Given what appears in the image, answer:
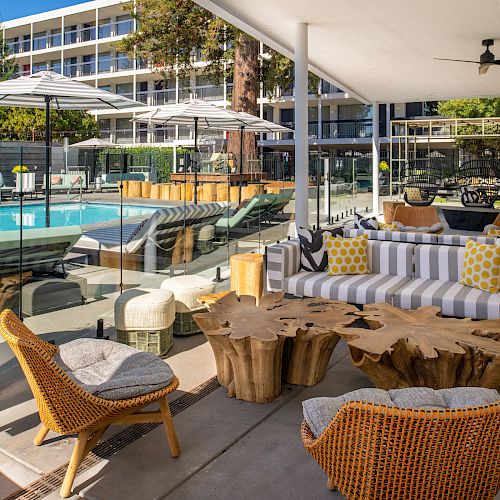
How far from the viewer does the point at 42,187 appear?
4.87 m

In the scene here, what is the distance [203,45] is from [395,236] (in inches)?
544

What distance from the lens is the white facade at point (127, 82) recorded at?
3225 cm

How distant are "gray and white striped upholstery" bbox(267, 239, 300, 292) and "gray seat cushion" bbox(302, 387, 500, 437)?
321cm

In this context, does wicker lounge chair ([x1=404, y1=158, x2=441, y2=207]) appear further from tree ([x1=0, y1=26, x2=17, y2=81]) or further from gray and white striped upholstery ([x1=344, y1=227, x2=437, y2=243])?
tree ([x1=0, y1=26, x2=17, y2=81])

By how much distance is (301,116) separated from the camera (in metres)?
7.88

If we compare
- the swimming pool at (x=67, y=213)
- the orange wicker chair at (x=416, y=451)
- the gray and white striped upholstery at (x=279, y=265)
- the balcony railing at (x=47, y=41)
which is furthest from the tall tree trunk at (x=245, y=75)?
the balcony railing at (x=47, y=41)

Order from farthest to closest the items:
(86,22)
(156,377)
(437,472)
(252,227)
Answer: (86,22) → (252,227) → (156,377) → (437,472)

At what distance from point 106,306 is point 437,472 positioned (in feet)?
12.7

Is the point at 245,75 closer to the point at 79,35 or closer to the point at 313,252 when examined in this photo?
the point at 313,252

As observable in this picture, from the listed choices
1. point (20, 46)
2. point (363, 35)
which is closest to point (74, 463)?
point (363, 35)

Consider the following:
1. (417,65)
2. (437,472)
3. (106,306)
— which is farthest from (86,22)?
(437,472)

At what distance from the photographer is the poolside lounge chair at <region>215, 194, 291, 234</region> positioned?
760 centimetres

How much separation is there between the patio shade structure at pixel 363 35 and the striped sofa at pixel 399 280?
2353mm

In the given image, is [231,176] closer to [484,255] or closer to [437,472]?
[484,255]
